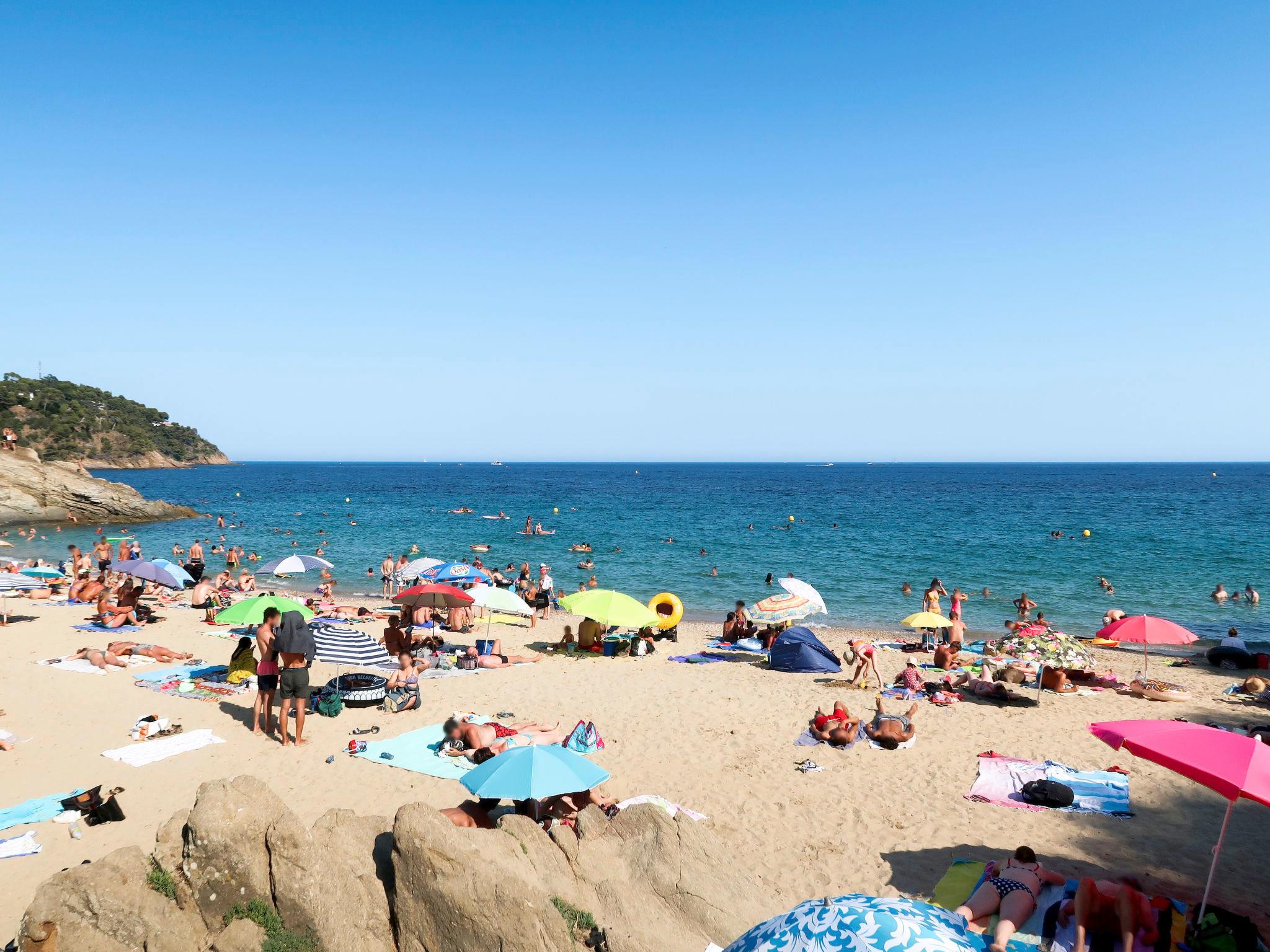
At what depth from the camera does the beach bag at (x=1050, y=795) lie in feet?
30.9

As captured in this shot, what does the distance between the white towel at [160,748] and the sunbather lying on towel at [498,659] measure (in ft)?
19.8

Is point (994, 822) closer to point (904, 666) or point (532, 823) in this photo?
point (532, 823)

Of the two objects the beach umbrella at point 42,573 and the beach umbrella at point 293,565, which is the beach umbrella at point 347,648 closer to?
the beach umbrella at point 293,565

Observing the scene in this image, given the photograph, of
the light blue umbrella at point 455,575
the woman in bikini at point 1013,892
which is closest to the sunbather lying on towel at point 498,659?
the light blue umbrella at point 455,575

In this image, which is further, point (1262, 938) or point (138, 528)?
point (138, 528)

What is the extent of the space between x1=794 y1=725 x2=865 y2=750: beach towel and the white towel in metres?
8.66

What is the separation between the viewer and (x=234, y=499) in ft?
256

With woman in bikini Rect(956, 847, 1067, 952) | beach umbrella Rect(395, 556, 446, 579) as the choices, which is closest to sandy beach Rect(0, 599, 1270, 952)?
woman in bikini Rect(956, 847, 1067, 952)

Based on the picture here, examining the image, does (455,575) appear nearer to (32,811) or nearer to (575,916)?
→ (32,811)

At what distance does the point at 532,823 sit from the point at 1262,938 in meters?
6.53

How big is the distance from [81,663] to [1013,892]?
54.2 feet

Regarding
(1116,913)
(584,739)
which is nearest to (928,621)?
(584,739)

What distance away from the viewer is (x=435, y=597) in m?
16.9

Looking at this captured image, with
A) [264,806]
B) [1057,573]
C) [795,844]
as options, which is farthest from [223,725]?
[1057,573]
